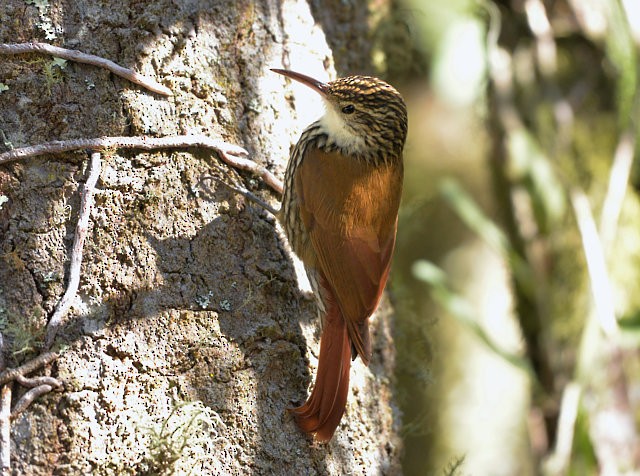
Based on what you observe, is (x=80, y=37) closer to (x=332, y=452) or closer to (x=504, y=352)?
(x=332, y=452)

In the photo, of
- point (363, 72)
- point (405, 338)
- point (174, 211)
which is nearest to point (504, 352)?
point (405, 338)

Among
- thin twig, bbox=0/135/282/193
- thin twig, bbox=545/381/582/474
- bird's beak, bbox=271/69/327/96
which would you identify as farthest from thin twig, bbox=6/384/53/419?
thin twig, bbox=545/381/582/474

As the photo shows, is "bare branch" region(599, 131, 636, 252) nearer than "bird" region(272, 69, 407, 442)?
No

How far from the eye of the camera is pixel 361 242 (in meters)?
2.40

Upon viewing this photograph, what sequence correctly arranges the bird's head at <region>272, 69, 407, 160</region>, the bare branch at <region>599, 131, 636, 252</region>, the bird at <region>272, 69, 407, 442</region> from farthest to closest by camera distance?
the bare branch at <region>599, 131, 636, 252</region>
the bird's head at <region>272, 69, 407, 160</region>
the bird at <region>272, 69, 407, 442</region>

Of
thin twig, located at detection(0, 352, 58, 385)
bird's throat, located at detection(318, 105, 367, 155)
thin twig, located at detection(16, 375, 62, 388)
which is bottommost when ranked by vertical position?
thin twig, located at detection(16, 375, 62, 388)

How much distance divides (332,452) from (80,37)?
1283 mm

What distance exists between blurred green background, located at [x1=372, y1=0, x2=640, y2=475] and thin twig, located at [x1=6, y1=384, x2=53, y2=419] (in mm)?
1365

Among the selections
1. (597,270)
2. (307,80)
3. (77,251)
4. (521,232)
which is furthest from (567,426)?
(77,251)

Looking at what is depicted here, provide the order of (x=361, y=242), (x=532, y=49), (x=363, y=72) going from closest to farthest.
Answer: (x=361, y=242), (x=363, y=72), (x=532, y=49)

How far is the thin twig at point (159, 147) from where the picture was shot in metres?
2.04

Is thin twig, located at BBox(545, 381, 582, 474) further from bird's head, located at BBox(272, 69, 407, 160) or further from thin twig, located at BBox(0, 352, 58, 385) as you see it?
thin twig, located at BBox(0, 352, 58, 385)

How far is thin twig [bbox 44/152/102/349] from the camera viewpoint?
192cm

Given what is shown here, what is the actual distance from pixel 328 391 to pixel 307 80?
933mm
